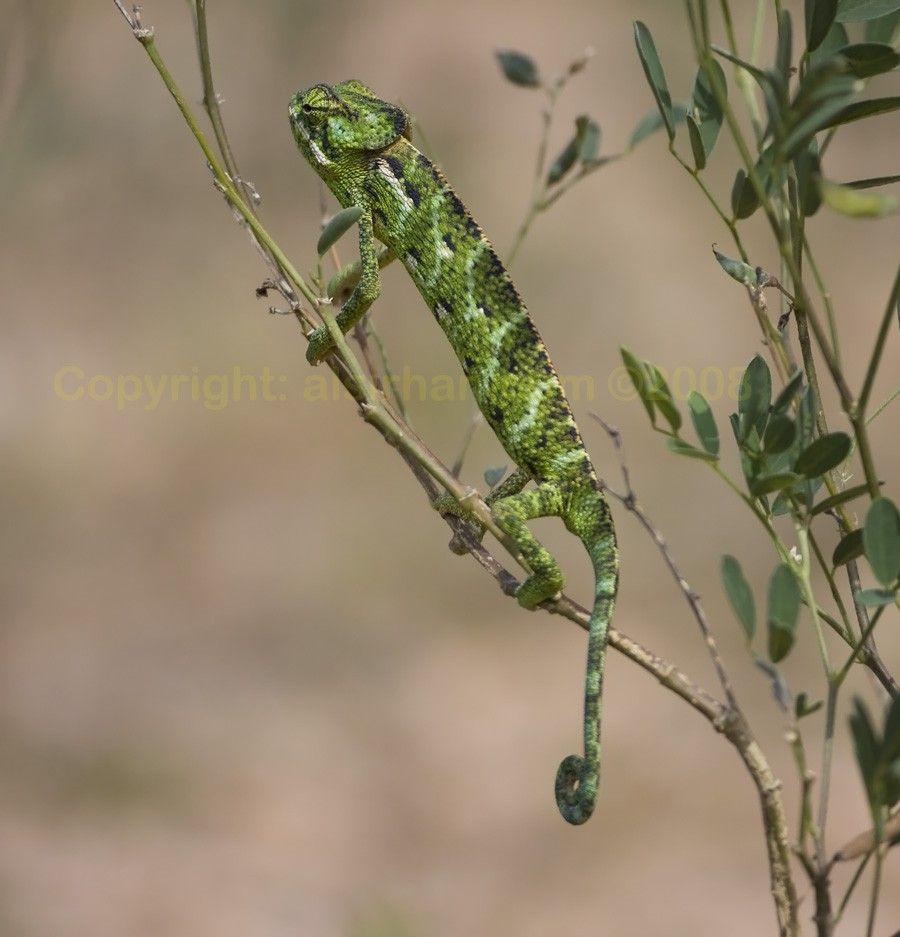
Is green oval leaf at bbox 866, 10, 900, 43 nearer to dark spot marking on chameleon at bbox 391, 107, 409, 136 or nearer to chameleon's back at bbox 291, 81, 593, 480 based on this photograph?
chameleon's back at bbox 291, 81, 593, 480

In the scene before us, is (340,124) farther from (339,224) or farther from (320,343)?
(339,224)

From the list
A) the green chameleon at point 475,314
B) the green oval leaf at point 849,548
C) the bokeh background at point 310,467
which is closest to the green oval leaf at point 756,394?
the green oval leaf at point 849,548

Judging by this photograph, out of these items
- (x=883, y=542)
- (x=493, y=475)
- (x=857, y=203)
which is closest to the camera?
(x=857, y=203)

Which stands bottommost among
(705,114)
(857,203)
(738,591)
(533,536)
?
(738,591)

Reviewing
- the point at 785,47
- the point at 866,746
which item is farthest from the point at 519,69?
the point at 866,746

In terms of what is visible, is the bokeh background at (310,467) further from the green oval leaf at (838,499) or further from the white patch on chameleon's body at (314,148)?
the green oval leaf at (838,499)

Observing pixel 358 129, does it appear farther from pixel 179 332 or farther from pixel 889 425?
pixel 889 425

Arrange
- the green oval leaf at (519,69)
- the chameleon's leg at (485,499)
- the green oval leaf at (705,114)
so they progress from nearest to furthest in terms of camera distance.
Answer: the green oval leaf at (705,114), the green oval leaf at (519,69), the chameleon's leg at (485,499)
